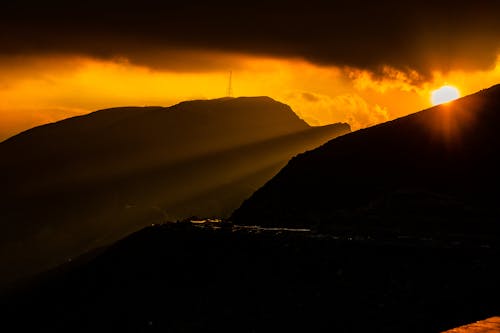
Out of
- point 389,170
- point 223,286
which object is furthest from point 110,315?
point 389,170

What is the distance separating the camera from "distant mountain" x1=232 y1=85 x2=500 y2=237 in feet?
146

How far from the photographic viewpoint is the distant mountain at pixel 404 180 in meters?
44.5

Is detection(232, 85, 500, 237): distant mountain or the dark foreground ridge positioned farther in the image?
detection(232, 85, 500, 237): distant mountain

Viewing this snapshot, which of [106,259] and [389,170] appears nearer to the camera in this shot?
[106,259]

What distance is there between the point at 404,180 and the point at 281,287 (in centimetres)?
3358

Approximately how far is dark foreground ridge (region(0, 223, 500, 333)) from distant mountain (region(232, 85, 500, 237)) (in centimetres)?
1276

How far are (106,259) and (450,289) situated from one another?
24026 mm

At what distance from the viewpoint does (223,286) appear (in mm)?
26938

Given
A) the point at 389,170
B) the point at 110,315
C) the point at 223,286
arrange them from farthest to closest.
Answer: the point at 389,170, the point at 110,315, the point at 223,286

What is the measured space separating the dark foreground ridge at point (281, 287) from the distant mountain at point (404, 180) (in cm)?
1276

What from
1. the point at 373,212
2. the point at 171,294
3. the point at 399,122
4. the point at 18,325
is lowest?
the point at 18,325

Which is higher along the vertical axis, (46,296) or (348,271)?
(348,271)

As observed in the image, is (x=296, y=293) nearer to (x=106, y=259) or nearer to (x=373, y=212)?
(x=106, y=259)

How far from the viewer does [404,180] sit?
5606cm
